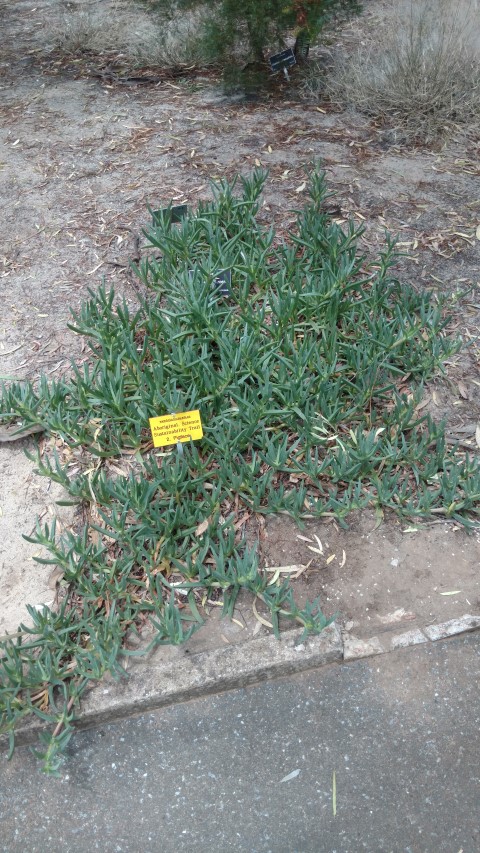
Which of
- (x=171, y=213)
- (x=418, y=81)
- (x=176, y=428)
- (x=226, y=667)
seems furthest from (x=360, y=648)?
(x=418, y=81)

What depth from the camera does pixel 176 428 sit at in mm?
2545

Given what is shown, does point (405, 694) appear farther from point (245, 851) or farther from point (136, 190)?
point (136, 190)

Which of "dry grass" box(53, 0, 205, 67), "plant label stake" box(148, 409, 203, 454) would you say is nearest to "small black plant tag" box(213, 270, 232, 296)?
"plant label stake" box(148, 409, 203, 454)

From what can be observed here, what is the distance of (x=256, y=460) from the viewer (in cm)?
272

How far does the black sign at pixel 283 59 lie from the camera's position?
16.9ft

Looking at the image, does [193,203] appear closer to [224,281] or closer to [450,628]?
[224,281]

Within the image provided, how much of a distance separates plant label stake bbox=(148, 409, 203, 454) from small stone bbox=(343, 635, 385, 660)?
2.77 feet

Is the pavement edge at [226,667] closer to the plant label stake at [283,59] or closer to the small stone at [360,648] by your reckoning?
the small stone at [360,648]

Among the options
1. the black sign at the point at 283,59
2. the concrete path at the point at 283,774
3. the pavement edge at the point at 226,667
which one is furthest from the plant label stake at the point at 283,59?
the concrete path at the point at 283,774

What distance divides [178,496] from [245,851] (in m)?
1.10

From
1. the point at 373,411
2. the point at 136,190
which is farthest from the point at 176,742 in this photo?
the point at 136,190

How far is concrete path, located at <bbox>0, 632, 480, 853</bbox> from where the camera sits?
2.01 metres

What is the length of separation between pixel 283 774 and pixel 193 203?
3038mm

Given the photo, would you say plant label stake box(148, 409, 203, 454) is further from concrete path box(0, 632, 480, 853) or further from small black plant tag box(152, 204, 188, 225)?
small black plant tag box(152, 204, 188, 225)
